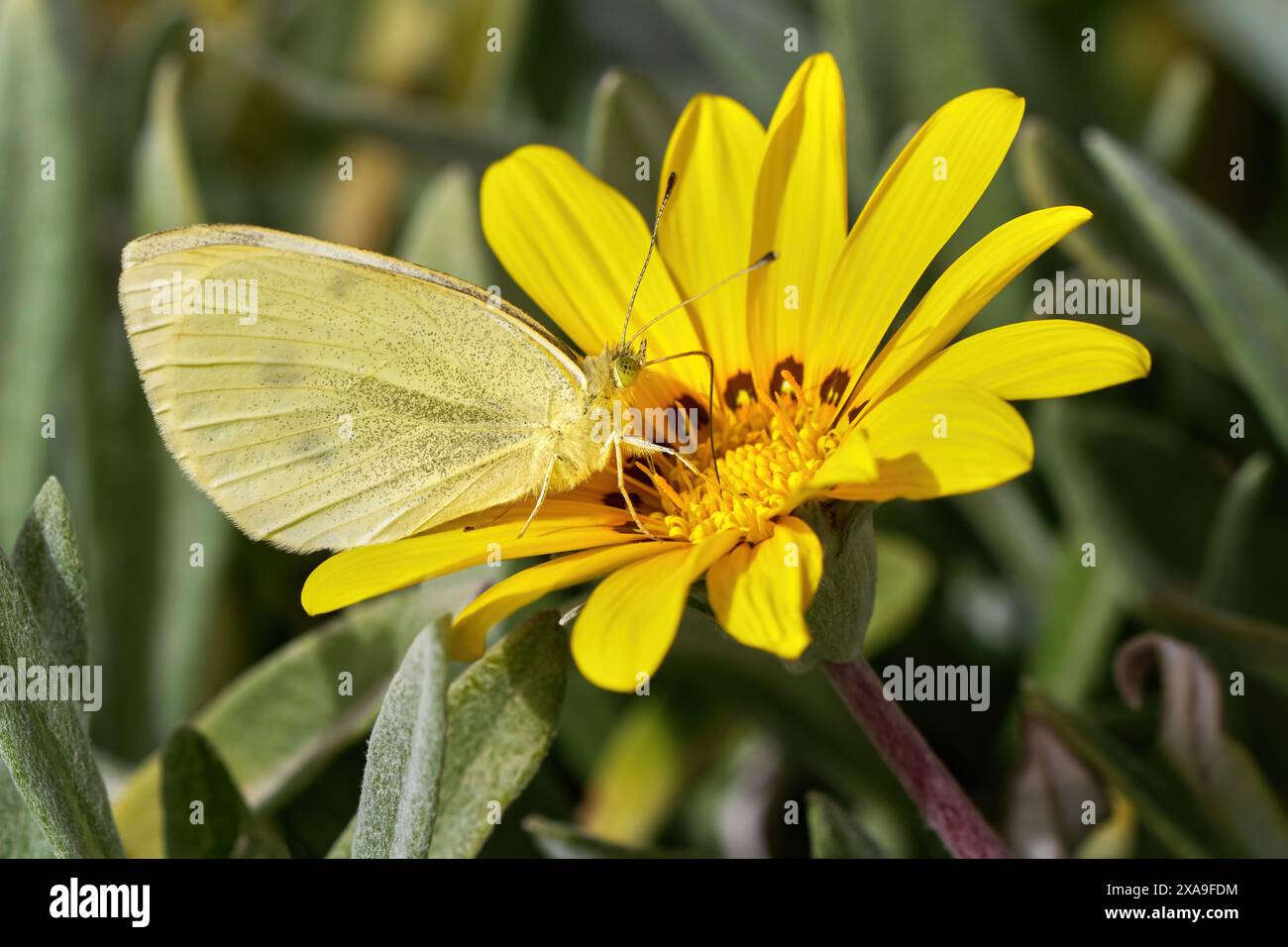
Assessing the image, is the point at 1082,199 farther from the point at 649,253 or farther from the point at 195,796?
the point at 195,796

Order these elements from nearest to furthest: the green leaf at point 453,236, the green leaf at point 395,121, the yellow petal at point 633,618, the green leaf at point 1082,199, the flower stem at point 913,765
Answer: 1. the yellow petal at point 633,618
2. the flower stem at point 913,765
3. the green leaf at point 1082,199
4. the green leaf at point 453,236
5. the green leaf at point 395,121

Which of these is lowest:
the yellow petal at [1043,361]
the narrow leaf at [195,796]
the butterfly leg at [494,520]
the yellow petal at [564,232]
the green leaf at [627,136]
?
the narrow leaf at [195,796]

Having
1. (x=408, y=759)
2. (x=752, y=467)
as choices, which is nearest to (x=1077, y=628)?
(x=752, y=467)

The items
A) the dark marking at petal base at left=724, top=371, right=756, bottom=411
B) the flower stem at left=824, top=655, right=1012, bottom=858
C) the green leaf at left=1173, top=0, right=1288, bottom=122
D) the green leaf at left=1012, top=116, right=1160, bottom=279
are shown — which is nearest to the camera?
the flower stem at left=824, top=655, right=1012, bottom=858

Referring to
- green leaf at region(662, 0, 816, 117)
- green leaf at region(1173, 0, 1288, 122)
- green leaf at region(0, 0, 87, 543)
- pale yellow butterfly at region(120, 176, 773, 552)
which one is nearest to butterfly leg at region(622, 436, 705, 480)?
pale yellow butterfly at region(120, 176, 773, 552)

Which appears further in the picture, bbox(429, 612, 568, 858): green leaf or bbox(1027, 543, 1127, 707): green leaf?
bbox(1027, 543, 1127, 707): green leaf

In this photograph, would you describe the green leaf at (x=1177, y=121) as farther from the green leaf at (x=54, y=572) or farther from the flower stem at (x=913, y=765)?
the green leaf at (x=54, y=572)

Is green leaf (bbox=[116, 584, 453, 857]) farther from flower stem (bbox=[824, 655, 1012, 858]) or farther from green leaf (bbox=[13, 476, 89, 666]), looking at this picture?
flower stem (bbox=[824, 655, 1012, 858])

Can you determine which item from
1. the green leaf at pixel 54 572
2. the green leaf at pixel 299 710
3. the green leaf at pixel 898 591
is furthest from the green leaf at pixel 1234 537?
the green leaf at pixel 54 572
